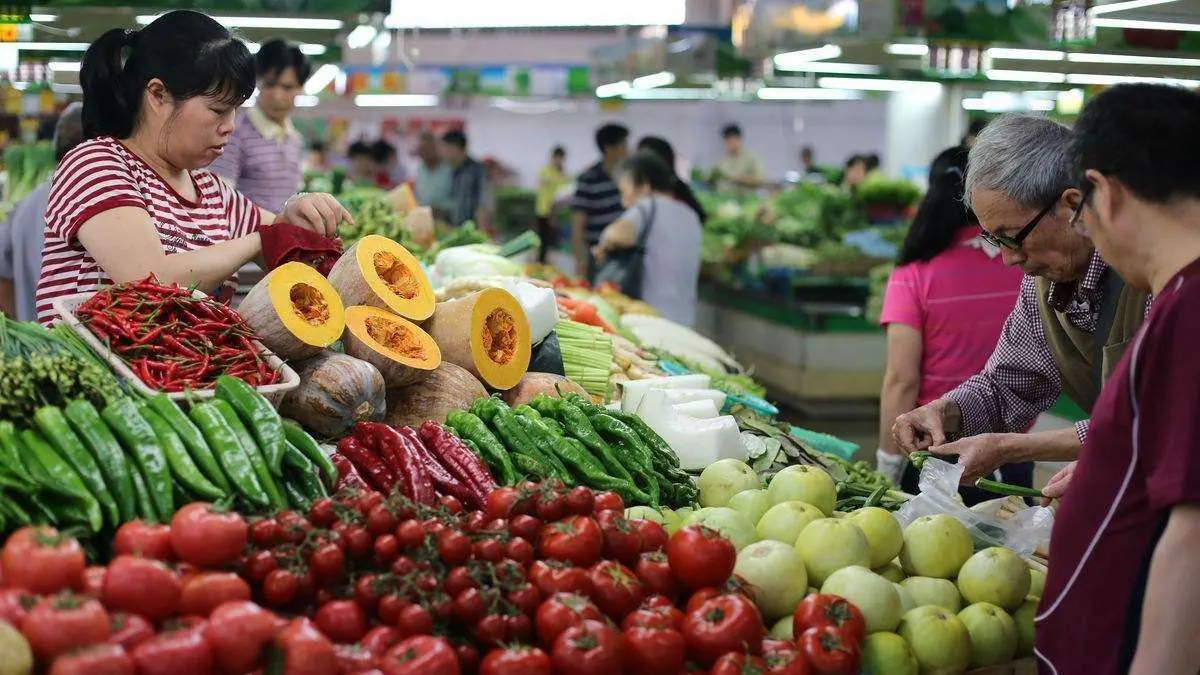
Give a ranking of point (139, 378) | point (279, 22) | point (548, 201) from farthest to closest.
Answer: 1. point (548, 201)
2. point (279, 22)
3. point (139, 378)

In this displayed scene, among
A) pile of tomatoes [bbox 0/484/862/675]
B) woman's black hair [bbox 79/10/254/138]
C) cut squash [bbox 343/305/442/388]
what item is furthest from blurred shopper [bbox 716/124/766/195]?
pile of tomatoes [bbox 0/484/862/675]

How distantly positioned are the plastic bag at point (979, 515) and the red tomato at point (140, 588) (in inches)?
75.7

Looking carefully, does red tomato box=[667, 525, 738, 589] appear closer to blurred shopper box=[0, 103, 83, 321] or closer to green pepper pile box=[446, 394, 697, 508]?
green pepper pile box=[446, 394, 697, 508]

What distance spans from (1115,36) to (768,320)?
426cm

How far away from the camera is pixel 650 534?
2482 mm

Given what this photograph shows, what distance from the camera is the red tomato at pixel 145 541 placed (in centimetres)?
207

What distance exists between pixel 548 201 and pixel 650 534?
16.0 m

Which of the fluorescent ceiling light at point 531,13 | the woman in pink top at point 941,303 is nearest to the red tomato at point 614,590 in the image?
the woman in pink top at point 941,303

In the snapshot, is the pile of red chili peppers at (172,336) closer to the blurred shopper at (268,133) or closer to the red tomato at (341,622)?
the red tomato at (341,622)

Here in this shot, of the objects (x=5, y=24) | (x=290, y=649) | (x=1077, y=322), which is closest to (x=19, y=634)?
(x=290, y=649)

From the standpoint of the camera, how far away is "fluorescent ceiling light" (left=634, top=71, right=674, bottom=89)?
→ 47.2 feet

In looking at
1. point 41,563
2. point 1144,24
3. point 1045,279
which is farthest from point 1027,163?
point 1144,24

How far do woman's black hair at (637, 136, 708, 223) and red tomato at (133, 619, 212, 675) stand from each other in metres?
6.84

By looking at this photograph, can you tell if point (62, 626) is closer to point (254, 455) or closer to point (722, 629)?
point (254, 455)
